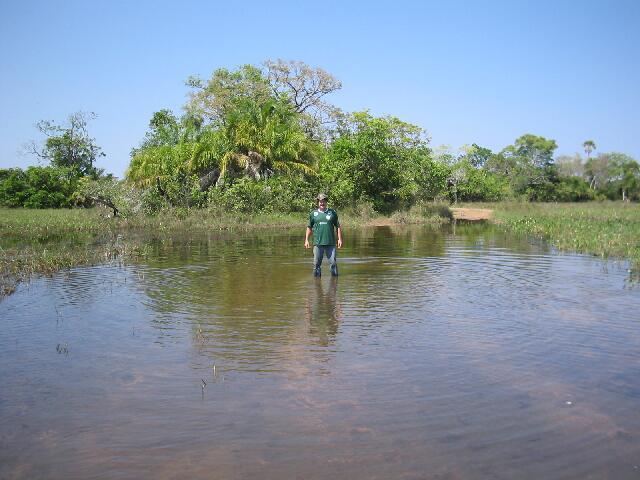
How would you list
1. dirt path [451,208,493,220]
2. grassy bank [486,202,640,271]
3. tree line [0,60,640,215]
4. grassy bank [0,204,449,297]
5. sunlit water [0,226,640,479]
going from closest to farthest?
sunlit water [0,226,640,479], grassy bank [0,204,449,297], grassy bank [486,202,640,271], tree line [0,60,640,215], dirt path [451,208,493,220]

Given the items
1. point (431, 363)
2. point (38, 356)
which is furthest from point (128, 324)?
point (431, 363)

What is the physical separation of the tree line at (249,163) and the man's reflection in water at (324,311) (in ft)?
61.9

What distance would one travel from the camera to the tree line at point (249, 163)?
30.1 m

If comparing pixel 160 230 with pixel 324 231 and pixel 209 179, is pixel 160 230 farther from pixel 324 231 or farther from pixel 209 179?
pixel 324 231

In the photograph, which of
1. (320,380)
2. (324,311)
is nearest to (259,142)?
(324,311)

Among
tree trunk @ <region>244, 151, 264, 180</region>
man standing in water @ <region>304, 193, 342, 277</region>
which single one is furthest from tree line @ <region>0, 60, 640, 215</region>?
man standing in water @ <region>304, 193, 342, 277</region>

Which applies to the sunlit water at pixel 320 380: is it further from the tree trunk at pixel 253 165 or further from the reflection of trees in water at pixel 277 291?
the tree trunk at pixel 253 165

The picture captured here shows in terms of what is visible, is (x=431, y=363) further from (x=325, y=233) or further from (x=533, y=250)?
(x=533, y=250)

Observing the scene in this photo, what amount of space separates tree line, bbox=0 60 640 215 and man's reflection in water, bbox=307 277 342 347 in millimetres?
18861

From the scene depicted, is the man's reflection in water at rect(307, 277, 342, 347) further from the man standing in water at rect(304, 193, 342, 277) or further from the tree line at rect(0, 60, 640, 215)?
the tree line at rect(0, 60, 640, 215)

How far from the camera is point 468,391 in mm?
5465

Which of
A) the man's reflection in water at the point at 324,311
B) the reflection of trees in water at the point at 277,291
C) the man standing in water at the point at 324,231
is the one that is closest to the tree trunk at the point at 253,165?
the reflection of trees in water at the point at 277,291

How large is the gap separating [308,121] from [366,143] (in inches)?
461

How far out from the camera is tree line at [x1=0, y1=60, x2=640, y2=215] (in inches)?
1184
